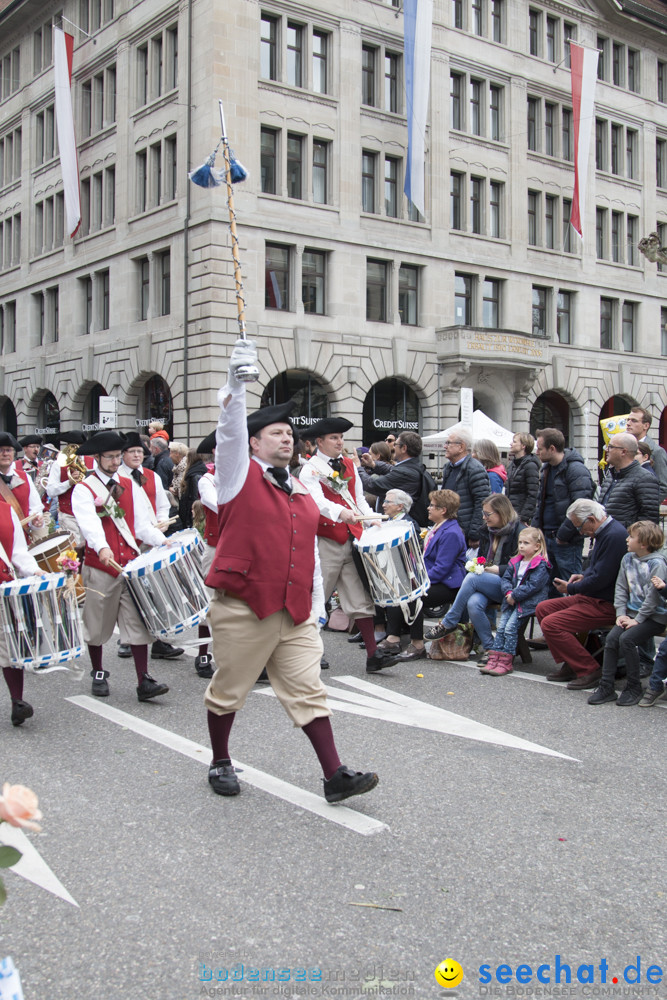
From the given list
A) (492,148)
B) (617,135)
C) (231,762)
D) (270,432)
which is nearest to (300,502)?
(270,432)

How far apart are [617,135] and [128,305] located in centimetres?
2055

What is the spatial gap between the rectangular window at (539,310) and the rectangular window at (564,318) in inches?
23.6

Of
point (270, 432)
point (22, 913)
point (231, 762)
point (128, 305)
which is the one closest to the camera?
point (22, 913)

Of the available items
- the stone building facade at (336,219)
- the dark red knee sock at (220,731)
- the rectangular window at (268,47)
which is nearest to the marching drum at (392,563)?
the dark red knee sock at (220,731)

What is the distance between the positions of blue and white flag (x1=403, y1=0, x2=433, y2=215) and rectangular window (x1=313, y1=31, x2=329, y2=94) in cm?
248

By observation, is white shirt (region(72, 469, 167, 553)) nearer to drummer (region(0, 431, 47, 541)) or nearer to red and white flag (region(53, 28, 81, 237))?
drummer (region(0, 431, 47, 541))

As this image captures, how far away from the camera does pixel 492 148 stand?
1261 inches

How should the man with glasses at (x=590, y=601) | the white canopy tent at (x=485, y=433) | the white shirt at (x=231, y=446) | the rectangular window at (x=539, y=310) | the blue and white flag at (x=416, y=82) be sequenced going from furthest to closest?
1. the rectangular window at (x=539, y=310)
2. the blue and white flag at (x=416, y=82)
3. the white canopy tent at (x=485, y=433)
4. the man with glasses at (x=590, y=601)
5. the white shirt at (x=231, y=446)

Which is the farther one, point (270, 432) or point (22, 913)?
point (270, 432)

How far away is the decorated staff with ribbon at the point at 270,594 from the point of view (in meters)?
4.55

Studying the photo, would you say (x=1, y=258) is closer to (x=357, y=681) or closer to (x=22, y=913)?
(x=357, y=681)

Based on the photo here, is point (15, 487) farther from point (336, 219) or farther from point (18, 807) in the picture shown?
point (336, 219)

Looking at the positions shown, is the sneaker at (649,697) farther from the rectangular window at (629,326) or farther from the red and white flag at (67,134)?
the rectangular window at (629,326)

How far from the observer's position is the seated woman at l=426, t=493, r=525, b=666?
27.8 ft
